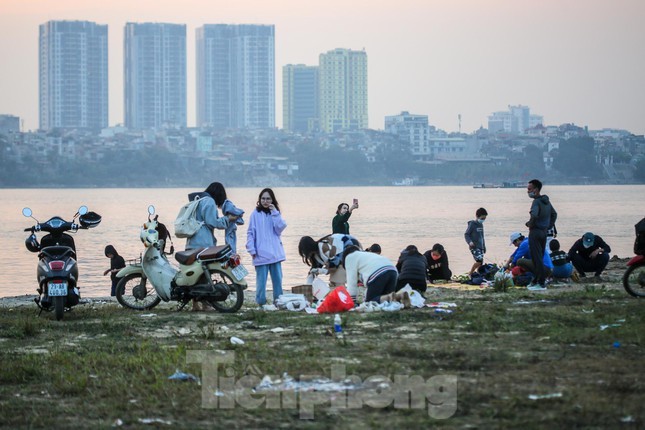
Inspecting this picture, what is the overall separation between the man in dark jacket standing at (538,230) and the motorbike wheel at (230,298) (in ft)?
12.9

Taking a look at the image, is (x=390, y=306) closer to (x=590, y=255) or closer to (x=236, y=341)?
(x=236, y=341)

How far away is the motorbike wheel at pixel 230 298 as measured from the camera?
12028 mm

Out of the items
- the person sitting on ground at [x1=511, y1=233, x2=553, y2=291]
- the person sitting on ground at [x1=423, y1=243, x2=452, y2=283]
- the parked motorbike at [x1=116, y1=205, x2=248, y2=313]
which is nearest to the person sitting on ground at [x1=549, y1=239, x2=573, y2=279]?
the person sitting on ground at [x1=511, y1=233, x2=553, y2=291]

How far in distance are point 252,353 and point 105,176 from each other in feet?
568

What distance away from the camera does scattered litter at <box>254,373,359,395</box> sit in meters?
7.37

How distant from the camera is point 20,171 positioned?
182m

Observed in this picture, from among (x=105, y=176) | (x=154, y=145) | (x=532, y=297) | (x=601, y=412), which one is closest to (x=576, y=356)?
(x=601, y=412)

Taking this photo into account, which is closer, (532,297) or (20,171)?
(532,297)

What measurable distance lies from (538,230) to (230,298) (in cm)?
413

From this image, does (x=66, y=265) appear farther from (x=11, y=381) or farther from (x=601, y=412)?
(x=601, y=412)

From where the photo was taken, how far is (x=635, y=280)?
40.3ft

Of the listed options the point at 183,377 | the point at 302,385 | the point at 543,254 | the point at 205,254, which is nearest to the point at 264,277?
the point at 205,254

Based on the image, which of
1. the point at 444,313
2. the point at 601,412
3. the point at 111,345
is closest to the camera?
the point at 601,412

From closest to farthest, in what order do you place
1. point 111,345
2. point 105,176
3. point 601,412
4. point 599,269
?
point 601,412 < point 111,345 < point 599,269 < point 105,176
